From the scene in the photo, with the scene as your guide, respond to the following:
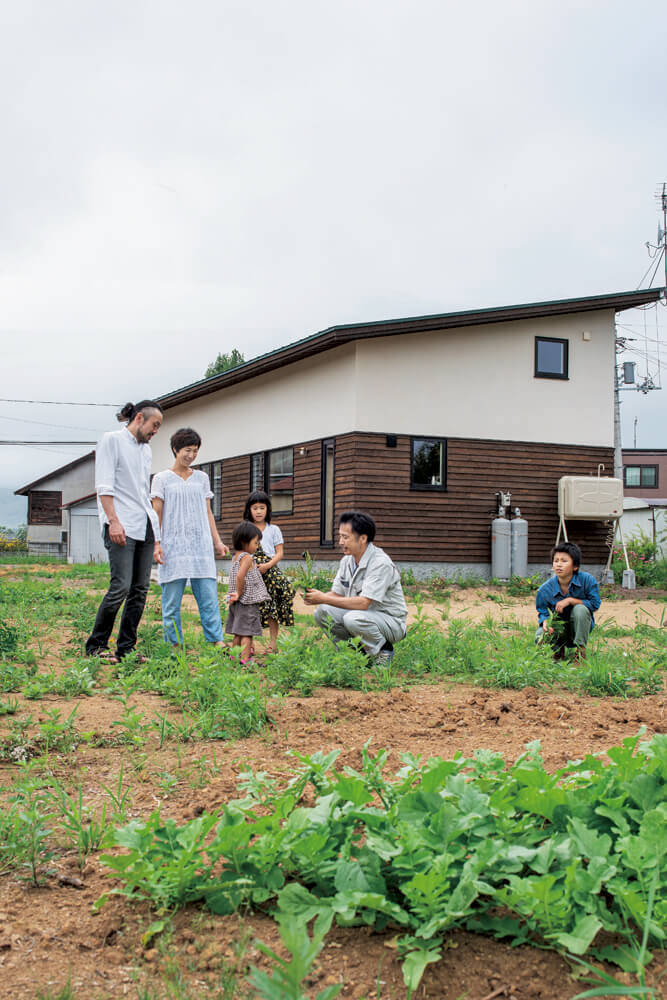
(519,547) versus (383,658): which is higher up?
(519,547)

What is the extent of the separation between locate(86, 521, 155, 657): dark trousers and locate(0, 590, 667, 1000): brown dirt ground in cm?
106

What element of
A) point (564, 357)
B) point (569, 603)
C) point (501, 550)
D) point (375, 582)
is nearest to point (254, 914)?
point (375, 582)

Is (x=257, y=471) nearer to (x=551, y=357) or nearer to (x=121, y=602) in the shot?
(x=551, y=357)

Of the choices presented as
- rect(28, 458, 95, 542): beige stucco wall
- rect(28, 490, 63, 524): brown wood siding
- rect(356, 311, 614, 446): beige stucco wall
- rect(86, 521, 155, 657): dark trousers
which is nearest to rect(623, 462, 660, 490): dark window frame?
rect(28, 458, 95, 542): beige stucco wall

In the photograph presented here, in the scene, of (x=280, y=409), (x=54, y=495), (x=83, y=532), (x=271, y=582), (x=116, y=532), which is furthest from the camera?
(x=54, y=495)

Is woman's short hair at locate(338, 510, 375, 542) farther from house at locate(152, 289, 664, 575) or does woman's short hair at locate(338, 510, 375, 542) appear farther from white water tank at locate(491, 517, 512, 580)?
white water tank at locate(491, 517, 512, 580)

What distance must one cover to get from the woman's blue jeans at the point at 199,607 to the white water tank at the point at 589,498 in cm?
1093

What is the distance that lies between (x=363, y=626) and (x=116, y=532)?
1758 millimetres

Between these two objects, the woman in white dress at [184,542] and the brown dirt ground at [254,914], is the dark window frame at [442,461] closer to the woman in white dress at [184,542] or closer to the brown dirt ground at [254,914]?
the woman in white dress at [184,542]

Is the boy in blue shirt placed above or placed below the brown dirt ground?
above

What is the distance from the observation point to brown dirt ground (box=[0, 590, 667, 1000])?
70.5 inches

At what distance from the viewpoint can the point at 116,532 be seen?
220 inches

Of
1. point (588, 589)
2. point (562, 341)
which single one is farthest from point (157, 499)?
point (562, 341)

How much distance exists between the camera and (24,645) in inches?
232
